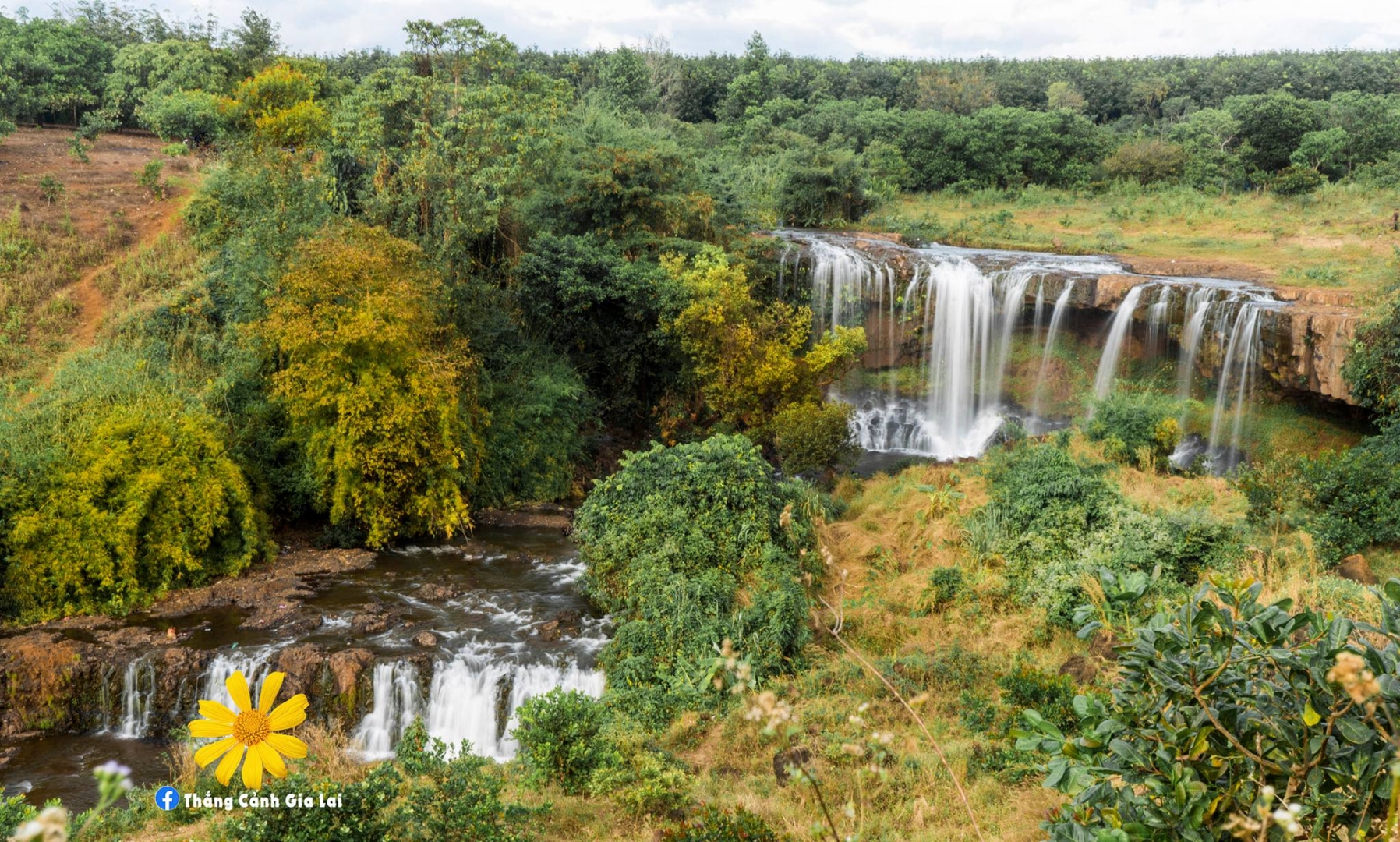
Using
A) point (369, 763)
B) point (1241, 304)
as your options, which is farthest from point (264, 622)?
point (1241, 304)

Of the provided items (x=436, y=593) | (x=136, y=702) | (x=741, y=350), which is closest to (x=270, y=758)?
(x=136, y=702)

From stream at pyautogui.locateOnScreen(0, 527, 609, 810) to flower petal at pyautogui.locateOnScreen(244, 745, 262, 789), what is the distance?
692 centimetres

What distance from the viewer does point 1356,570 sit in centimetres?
901

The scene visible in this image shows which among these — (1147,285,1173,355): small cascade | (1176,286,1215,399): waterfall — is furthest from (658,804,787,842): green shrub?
(1147,285,1173,355): small cascade

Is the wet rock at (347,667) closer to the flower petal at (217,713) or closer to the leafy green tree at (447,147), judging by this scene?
the flower petal at (217,713)

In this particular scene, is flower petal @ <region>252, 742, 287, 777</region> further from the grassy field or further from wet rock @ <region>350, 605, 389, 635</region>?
the grassy field

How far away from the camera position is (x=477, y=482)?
49.7ft

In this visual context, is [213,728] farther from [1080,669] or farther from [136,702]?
[136,702]

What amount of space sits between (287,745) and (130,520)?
10.1m

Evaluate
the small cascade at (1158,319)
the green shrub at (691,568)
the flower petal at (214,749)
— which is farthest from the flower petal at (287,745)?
the small cascade at (1158,319)

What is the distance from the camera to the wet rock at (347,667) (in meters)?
9.73

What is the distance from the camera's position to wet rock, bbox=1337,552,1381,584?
891 cm

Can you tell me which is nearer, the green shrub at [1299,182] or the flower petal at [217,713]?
the flower petal at [217,713]

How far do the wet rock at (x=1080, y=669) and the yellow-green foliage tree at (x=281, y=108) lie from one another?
1960 centimetres
